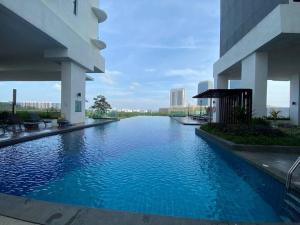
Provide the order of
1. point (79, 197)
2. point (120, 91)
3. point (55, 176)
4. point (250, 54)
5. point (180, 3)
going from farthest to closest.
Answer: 1. point (120, 91)
2. point (180, 3)
3. point (250, 54)
4. point (55, 176)
5. point (79, 197)

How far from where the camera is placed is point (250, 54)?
48.0 ft

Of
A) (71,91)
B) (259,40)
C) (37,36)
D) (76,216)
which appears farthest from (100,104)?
(76,216)

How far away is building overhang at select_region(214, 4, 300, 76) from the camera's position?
10.9 metres

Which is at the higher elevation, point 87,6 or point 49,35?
point 87,6

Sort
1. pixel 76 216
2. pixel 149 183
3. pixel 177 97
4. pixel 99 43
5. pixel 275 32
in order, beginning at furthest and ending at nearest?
pixel 177 97 → pixel 99 43 → pixel 275 32 → pixel 149 183 → pixel 76 216

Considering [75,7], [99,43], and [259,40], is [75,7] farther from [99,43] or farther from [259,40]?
[259,40]

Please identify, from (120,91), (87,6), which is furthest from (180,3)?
(120,91)

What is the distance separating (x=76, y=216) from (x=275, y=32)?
1111 centimetres

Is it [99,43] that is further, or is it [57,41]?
[99,43]

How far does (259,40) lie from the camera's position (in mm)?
13195

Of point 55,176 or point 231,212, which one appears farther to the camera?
point 55,176

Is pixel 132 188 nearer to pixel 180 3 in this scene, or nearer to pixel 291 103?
pixel 180 3

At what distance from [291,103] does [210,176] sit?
68.0ft

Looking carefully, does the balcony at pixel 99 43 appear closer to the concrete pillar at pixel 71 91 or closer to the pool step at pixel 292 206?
the concrete pillar at pixel 71 91
